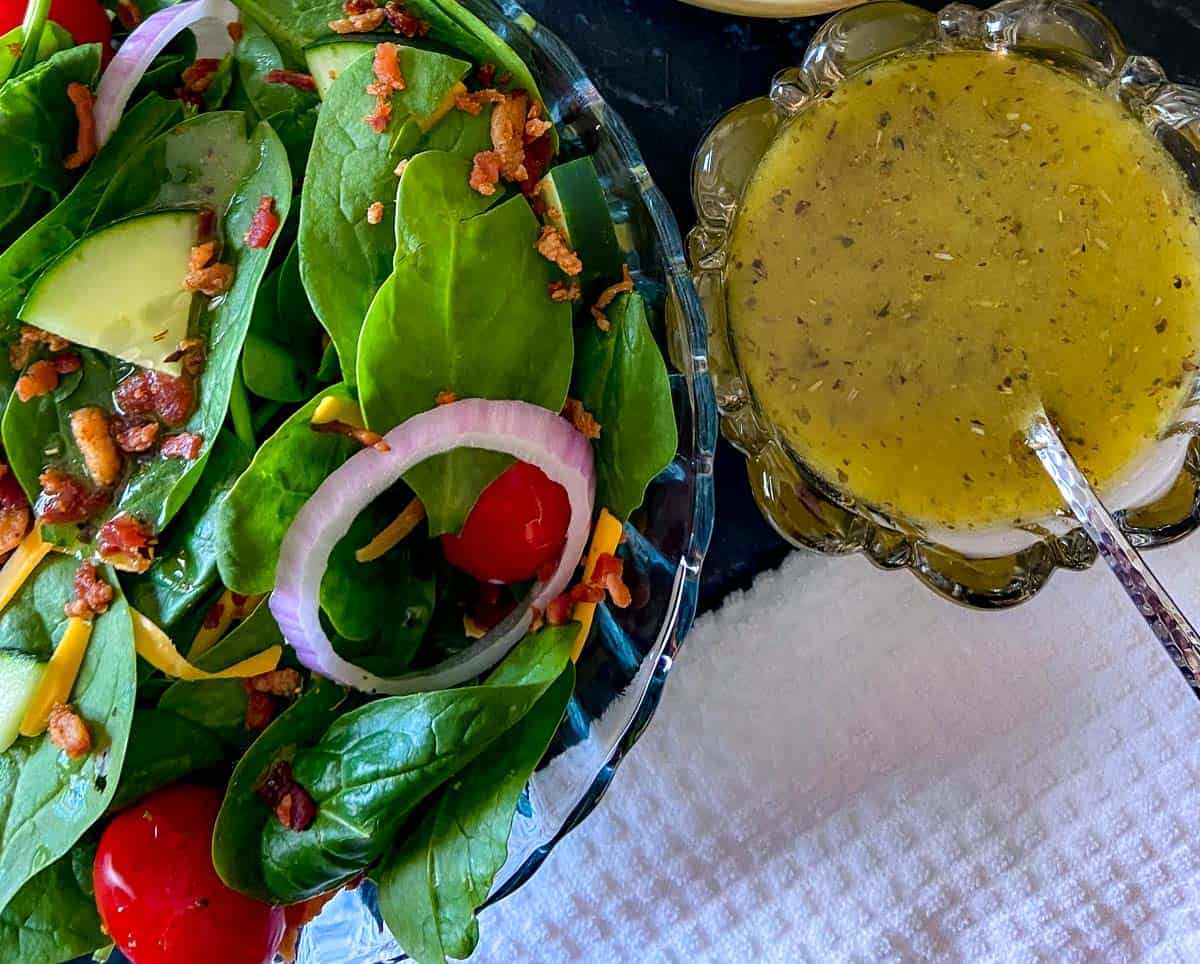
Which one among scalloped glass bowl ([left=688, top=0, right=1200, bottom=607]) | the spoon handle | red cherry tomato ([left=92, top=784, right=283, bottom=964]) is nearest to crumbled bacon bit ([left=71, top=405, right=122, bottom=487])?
red cherry tomato ([left=92, top=784, right=283, bottom=964])

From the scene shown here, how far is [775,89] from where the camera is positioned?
0.96 meters

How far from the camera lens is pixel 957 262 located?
3.18ft

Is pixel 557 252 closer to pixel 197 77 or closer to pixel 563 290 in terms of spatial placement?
pixel 563 290

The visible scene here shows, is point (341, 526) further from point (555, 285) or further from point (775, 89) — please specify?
point (775, 89)

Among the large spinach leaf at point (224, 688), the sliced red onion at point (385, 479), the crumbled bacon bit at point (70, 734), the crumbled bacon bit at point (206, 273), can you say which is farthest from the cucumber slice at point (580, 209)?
the crumbled bacon bit at point (70, 734)

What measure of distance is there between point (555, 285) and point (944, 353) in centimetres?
42

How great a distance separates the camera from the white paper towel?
3.25 ft

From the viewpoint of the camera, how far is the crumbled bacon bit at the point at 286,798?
28.3 inches

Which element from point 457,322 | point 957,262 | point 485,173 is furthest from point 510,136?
point 957,262

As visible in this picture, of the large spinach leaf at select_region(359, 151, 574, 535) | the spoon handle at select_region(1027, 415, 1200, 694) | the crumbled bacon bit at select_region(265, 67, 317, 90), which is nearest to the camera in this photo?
the large spinach leaf at select_region(359, 151, 574, 535)

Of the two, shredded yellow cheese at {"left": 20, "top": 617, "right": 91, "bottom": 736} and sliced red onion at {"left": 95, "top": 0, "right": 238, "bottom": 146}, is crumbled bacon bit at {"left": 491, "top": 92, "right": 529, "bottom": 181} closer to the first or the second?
sliced red onion at {"left": 95, "top": 0, "right": 238, "bottom": 146}

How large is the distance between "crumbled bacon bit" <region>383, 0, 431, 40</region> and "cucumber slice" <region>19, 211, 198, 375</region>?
191 mm

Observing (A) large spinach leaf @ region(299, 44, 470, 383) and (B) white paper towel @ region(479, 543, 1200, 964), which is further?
(B) white paper towel @ region(479, 543, 1200, 964)

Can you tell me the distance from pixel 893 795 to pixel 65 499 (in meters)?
0.73
